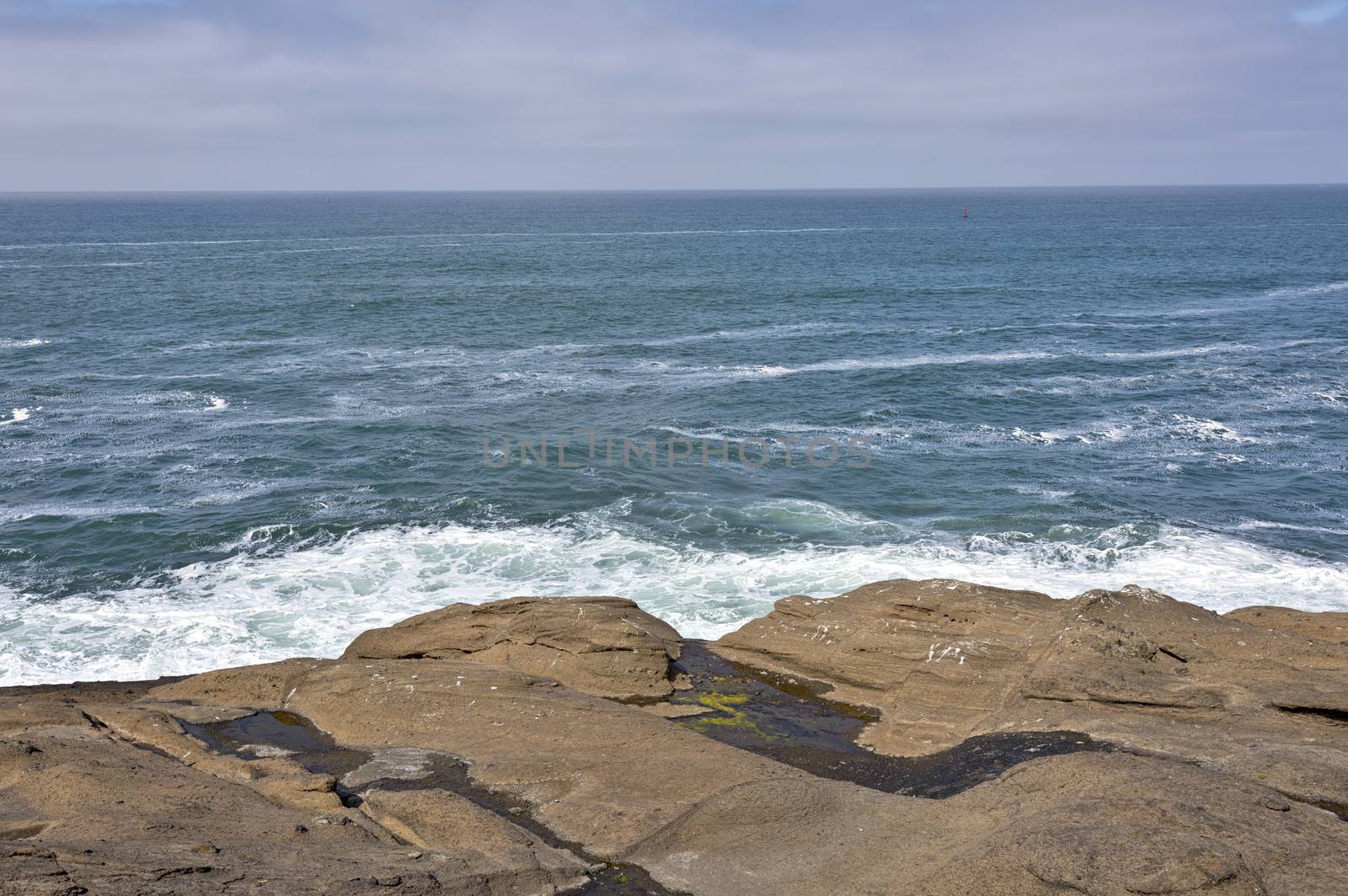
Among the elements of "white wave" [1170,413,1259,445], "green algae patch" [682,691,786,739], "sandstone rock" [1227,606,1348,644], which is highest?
"white wave" [1170,413,1259,445]

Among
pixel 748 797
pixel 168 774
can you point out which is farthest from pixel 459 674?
pixel 748 797

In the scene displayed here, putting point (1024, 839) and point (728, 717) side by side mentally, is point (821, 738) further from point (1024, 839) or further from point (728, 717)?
point (1024, 839)

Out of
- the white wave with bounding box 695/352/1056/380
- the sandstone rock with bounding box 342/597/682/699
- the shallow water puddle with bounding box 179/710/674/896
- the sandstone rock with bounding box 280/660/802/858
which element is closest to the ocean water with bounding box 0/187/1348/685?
the white wave with bounding box 695/352/1056/380

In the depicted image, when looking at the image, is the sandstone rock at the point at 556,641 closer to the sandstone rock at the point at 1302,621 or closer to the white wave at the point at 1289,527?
the sandstone rock at the point at 1302,621

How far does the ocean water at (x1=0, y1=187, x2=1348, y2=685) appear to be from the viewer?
93.4 ft

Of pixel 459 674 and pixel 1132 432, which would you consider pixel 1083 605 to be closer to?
pixel 459 674

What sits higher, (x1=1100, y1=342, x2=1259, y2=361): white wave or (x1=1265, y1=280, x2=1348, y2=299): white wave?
(x1=1265, y1=280, x2=1348, y2=299): white wave

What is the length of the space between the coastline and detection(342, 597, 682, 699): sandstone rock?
2.6 inches

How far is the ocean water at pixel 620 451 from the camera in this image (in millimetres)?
28469

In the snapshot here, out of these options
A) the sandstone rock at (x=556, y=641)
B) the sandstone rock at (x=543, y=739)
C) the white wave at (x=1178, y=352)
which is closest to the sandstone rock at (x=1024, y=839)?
the sandstone rock at (x=543, y=739)

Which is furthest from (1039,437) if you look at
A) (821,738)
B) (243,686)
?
(243,686)

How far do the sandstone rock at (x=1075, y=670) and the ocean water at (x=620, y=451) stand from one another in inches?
211

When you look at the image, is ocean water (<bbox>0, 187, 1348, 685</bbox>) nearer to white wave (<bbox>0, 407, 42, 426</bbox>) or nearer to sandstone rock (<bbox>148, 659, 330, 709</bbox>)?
white wave (<bbox>0, 407, 42, 426</bbox>)

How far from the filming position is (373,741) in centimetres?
1722
